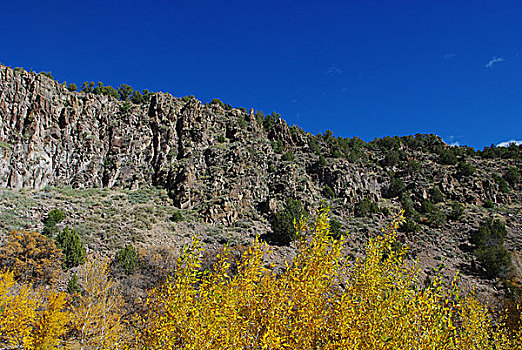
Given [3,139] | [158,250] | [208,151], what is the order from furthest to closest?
[208,151] < [3,139] < [158,250]

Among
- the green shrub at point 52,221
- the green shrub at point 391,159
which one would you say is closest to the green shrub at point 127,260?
the green shrub at point 52,221

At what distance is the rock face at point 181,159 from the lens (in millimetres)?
44188

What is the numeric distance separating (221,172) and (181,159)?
8568 millimetres

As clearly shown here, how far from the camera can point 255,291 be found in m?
6.09

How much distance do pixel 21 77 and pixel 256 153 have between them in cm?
4180

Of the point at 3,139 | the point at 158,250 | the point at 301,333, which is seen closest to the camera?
the point at 301,333

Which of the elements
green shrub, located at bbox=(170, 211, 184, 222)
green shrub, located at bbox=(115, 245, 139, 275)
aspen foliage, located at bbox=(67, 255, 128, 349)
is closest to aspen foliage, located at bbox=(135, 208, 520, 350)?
A: aspen foliage, located at bbox=(67, 255, 128, 349)

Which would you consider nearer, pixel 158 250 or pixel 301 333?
pixel 301 333

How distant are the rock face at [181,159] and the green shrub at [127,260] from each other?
14806mm

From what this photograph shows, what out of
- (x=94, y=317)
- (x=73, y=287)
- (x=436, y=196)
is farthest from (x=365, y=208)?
(x=94, y=317)

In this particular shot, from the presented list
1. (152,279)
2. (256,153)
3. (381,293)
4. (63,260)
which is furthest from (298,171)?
(381,293)

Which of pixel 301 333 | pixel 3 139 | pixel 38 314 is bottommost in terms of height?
pixel 38 314

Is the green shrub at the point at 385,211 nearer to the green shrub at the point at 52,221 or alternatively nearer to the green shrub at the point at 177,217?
the green shrub at the point at 177,217

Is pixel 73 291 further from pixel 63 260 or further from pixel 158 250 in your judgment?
pixel 158 250
